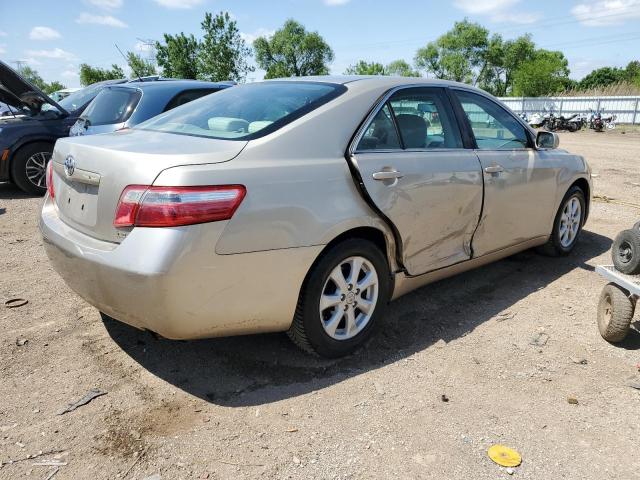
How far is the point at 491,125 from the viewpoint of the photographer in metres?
4.12

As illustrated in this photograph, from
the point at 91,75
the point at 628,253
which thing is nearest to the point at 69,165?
the point at 628,253

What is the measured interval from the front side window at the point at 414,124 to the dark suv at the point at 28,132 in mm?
6586

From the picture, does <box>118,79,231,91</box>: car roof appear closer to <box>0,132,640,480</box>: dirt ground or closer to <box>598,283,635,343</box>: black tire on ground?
<box>0,132,640,480</box>: dirt ground

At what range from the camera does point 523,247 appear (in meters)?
4.51

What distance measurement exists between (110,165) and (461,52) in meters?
84.5

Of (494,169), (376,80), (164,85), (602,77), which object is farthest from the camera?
(602,77)

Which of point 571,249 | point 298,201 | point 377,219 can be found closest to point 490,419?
point 377,219

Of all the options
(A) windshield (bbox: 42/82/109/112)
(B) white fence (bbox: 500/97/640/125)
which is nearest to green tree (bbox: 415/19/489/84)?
(B) white fence (bbox: 500/97/640/125)

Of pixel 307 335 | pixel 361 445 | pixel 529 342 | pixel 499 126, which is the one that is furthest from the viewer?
pixel 499 126

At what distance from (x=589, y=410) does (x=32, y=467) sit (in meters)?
2.65

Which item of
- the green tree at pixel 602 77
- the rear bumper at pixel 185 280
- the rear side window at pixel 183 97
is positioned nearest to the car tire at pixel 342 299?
the rear bumper at pixel 185 280

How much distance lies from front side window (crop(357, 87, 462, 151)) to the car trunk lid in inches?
37.0

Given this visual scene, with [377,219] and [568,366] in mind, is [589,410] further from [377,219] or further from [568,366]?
[377,219]

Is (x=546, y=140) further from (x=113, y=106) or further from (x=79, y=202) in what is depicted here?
(x=113, y=106)
